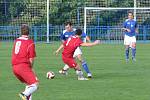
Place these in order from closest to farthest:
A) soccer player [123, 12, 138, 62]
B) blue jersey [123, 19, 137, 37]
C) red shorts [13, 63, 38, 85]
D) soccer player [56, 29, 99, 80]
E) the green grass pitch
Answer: red shorts [13, 63, 38, 85] < the green grass pitch < soccer player [56, 29, 99, 80] < soccer player [123, 12, 138, 62] < blue jersey [123, 19, 137, 37]

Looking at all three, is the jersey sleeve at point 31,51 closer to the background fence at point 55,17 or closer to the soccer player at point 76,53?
the soccer player at point 76,53

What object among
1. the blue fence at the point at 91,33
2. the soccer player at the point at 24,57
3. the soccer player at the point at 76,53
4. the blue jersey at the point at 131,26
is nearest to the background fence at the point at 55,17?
the blue fence at the point at 91,33

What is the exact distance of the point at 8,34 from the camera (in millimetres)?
48938

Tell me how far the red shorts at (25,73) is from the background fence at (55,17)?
35.9 metres

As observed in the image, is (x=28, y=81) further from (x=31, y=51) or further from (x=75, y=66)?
(x=75, y=66)

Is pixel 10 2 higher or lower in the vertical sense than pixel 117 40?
higher

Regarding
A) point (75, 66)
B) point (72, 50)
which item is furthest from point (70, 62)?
point (72, 50)

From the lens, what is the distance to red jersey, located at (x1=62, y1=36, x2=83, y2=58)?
17750 mm

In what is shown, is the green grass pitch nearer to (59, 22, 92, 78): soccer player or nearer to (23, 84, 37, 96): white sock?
(59, 22, 92, 78): soccer player

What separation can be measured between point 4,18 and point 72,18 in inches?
240

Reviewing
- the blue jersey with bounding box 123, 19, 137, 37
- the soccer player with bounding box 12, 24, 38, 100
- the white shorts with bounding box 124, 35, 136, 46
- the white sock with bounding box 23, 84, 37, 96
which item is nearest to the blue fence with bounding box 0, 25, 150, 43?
the blue jersey with bounding box 123, 19, 137, 37

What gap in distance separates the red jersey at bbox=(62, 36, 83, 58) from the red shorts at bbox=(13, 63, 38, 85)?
17.5 ft

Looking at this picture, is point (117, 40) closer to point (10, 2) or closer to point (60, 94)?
point (10, 2)

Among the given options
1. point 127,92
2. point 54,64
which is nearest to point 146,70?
point 54,64
